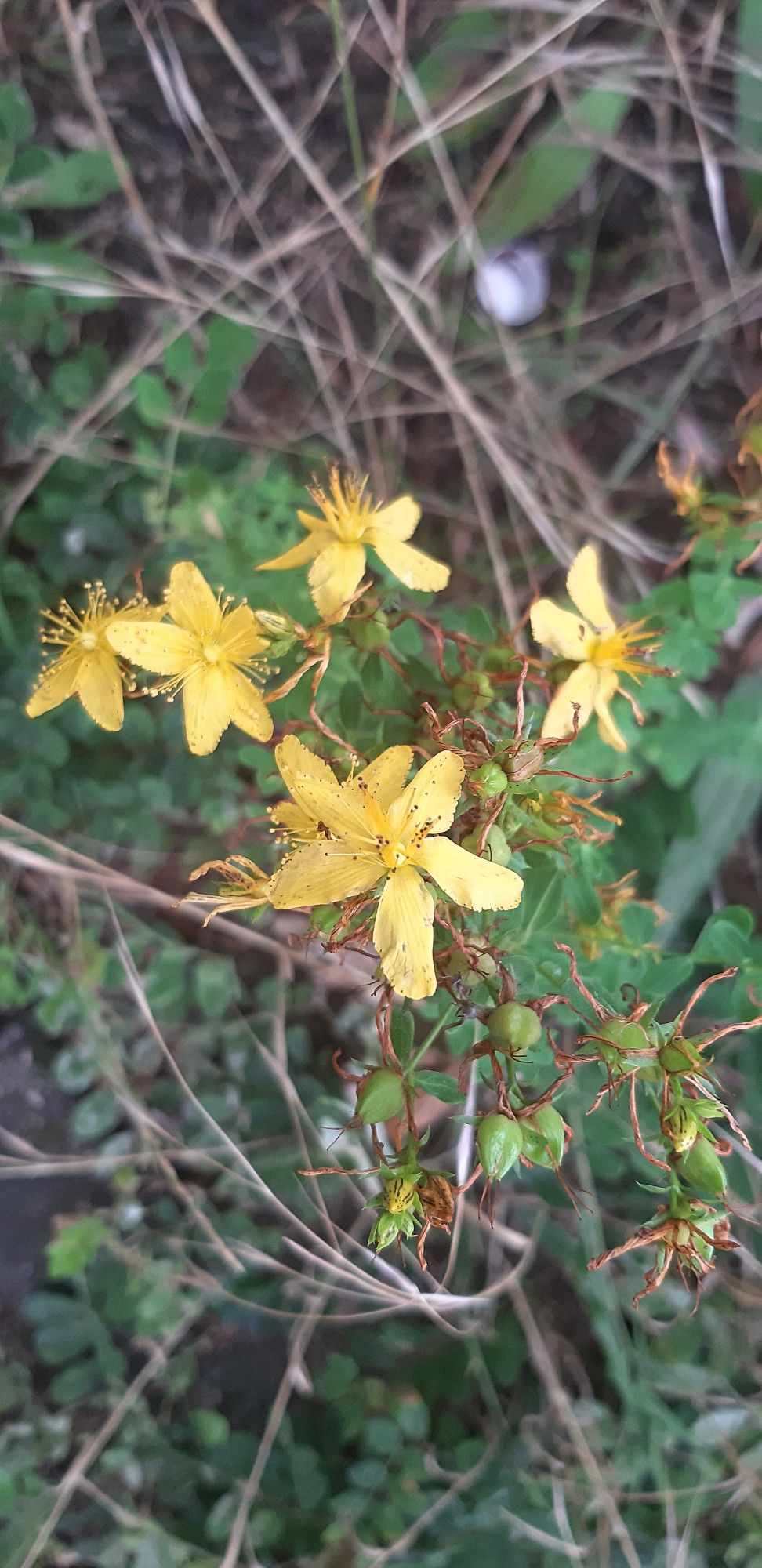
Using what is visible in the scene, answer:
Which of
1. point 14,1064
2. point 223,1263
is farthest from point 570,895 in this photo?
point 14,1064

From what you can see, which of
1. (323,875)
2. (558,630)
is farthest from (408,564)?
(323,875)

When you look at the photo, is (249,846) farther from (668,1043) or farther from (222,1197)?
(668,1043)

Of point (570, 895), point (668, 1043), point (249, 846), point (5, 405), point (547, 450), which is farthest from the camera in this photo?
point (547, 450)

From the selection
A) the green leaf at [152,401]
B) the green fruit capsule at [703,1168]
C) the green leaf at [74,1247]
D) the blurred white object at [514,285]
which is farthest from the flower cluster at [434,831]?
the blurred white object at [514,285]

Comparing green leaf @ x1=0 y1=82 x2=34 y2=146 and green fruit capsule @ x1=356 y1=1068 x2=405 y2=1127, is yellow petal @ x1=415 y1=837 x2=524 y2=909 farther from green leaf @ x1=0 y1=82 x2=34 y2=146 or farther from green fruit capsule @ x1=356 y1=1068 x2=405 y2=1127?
green leaf @ x1=0 y1=82 x2=34 y2=146

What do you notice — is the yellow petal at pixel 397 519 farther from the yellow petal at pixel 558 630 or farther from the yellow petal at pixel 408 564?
the yellow petal at pixel 558 630
